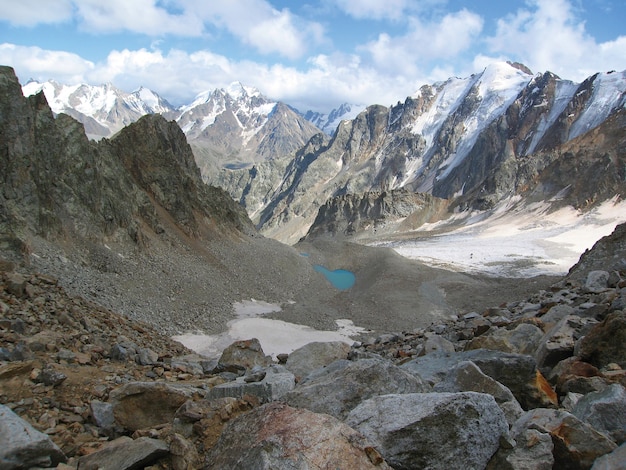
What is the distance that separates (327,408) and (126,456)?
2287 mm

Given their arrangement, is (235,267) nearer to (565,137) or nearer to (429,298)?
(429,298)

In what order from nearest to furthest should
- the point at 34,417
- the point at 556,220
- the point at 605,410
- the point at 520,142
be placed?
the point at 605,410 < the point at 34,417 < the point at 556,220 < the point at 520,142

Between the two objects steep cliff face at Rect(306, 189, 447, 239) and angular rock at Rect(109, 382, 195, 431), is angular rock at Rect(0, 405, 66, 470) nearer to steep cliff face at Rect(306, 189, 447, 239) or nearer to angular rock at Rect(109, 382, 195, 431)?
angular rock at Rect(109, 382, 195, 431)

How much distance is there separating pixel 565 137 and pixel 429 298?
145879mm

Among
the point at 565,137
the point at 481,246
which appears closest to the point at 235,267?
the point at 481,246

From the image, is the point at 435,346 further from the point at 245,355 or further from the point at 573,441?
the point at 573,441

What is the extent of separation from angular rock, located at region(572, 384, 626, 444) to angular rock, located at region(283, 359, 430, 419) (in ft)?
6.34

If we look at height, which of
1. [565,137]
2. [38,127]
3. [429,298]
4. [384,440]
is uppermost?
[565,137]

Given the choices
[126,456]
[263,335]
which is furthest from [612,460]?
[263,335]

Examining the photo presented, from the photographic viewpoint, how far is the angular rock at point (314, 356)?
34.8 feet

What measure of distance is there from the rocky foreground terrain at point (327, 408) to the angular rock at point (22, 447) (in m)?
0.01

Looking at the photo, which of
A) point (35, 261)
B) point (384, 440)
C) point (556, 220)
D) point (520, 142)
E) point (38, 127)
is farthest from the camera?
point (520, 142)

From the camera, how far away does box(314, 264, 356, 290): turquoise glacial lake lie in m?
70.1

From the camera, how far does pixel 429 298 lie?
4856cm
